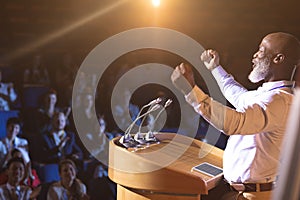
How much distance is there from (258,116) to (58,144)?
182 centimetres

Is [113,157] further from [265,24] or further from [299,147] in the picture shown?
[265,24]

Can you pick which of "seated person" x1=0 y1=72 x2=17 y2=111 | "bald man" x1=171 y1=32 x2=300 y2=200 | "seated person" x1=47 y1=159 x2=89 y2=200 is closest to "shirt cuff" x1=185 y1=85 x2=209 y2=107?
"bald man" x1=171 y1=32 x2=300 y2=200

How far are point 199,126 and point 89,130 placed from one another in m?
0.81

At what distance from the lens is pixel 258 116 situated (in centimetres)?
123

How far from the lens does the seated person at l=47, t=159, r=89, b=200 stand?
8.37ft

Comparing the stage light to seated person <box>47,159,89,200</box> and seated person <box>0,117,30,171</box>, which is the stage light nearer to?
seated person <box>0,117,30,171</box>

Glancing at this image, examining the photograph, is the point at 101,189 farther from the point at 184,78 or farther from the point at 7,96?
the point at 184,78

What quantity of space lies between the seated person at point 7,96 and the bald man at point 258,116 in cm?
193

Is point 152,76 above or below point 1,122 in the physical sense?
above

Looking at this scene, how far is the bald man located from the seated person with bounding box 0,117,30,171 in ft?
5.09

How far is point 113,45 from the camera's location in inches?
159

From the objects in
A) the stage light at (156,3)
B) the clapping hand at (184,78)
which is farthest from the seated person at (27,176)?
the stage light at (156,3)

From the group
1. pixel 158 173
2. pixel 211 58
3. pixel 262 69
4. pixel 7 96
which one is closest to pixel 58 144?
pixel 7 96

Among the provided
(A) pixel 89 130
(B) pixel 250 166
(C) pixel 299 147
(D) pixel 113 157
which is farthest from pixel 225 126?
(A) pixel 89 130
